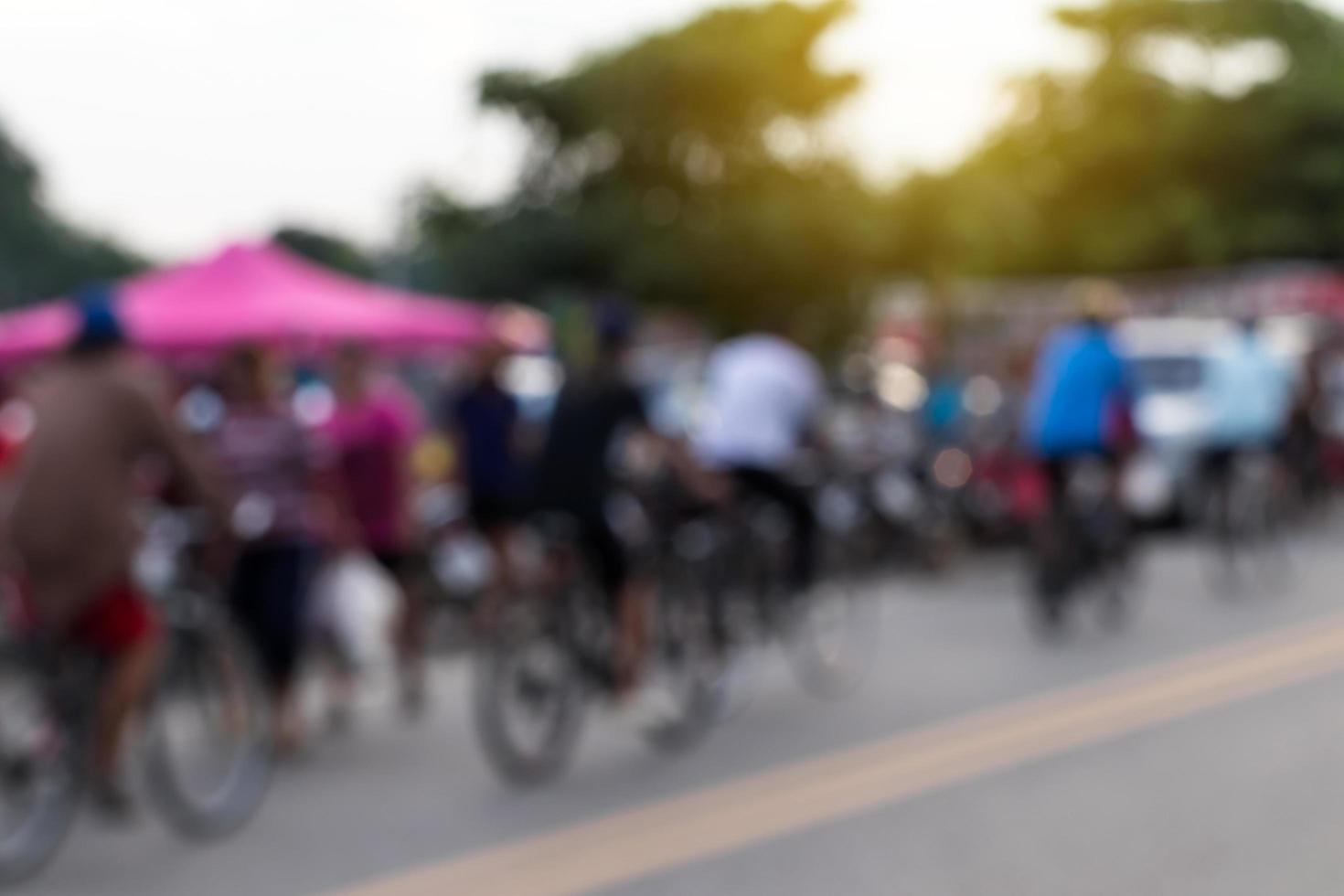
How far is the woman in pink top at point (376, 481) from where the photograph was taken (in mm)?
9914

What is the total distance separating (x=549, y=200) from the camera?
38.8 meters

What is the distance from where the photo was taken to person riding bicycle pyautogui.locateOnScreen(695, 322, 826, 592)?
32.2ft

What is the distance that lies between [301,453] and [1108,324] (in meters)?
4.83

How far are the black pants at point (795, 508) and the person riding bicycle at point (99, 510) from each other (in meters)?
3.40

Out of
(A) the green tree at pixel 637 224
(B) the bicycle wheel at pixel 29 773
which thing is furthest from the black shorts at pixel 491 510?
(A) the green tree at pixel 637 224

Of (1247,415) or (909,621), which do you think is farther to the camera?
(1247,415)

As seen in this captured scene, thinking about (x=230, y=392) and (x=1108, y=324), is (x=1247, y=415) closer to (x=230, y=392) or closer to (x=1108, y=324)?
(x=1108, y=324)

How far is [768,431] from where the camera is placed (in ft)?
32.3

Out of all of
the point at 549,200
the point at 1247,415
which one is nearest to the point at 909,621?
the point at 1247,415

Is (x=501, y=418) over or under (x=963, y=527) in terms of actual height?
over

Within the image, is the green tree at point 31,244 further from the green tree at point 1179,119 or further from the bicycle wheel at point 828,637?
the green tree at point 1179,119

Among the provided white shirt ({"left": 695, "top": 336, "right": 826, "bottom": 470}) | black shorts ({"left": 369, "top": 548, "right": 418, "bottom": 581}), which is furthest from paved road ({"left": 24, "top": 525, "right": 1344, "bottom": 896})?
white shirt ({"left": 695, "top": 336, "right": 826, "bottom": 470})

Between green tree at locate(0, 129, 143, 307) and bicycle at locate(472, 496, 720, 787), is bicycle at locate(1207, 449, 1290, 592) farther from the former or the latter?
green tree at locate(0, 129, 143, 307)

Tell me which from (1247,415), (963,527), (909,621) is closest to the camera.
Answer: (909,621)
